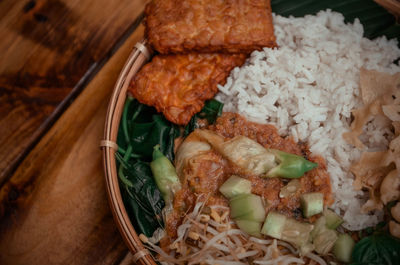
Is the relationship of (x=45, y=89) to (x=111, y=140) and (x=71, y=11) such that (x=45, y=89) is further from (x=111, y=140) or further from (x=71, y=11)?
(x=111, y=140)

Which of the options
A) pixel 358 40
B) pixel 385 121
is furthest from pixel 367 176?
pixel 358 40

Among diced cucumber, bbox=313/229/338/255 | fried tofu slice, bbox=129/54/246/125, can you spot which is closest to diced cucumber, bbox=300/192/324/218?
diced cucumber, bbox=313/229/338/255

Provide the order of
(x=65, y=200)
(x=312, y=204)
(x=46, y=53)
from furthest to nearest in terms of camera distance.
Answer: (x=46, y=53) → (x=65, y=200) → (x=312, y=204)

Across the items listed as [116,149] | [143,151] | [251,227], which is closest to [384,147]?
[251,227]

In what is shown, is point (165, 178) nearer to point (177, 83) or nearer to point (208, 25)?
point (177, 83)

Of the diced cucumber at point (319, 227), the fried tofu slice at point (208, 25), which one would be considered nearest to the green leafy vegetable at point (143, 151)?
the fried tofu slice at point (208, 25)

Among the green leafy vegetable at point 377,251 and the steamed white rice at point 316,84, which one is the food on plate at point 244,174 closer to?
the steamed white rice at point 316,84

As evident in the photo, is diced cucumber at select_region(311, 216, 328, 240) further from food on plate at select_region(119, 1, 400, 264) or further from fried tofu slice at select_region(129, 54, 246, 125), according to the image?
fried tofu slice at select_region(129, 54, 246, 125)
